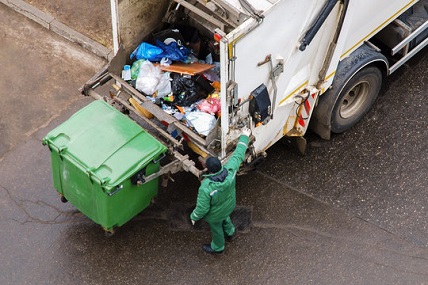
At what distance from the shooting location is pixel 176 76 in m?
6.99

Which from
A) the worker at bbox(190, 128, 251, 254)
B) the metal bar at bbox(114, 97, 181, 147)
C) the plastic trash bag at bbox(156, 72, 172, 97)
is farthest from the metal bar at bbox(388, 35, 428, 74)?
the metal bar at bbox(114, 97, 181, 147)

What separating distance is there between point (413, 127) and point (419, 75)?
82 cm

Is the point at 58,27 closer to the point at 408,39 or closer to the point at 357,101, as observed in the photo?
the point at 357,101

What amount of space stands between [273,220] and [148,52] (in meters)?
2.04

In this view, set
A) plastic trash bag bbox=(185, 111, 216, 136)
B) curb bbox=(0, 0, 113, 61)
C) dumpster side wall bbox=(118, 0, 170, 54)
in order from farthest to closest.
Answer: curb bbox=(0, 0, 113, 61)
dumpster side wall bbox=(118, 0, 170, 54)
plastic trash bag bbox=(185, 111, 216, 136)

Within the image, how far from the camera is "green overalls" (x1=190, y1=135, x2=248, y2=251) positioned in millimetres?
6191

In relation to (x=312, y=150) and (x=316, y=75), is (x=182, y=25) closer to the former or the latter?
(x=316, y=75)

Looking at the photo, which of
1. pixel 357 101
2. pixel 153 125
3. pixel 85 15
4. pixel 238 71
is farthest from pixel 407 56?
pixel 85 15

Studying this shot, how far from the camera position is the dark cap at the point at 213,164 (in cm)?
613

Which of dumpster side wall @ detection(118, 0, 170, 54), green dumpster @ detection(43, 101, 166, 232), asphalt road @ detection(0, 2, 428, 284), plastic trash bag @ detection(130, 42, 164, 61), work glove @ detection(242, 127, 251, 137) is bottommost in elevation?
asphalt road @ detection(0, 2, 428, 284)

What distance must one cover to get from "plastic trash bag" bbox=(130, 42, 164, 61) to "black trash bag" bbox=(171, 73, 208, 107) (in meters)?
0.30

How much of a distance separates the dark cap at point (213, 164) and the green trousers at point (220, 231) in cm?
66

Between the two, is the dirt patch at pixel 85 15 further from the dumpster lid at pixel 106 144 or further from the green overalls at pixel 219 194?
the green overalls at pixel 219 194

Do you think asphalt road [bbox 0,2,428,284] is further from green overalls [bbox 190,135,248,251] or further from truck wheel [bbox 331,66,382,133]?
green overalls [bbox 190,135,248,251]
